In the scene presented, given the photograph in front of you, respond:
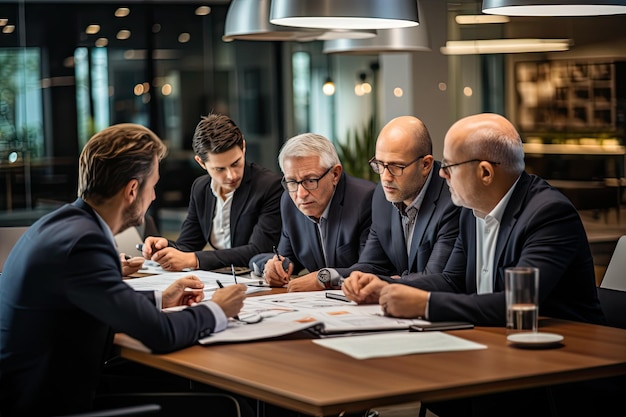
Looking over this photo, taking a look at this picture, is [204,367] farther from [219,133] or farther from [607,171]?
[607,171]

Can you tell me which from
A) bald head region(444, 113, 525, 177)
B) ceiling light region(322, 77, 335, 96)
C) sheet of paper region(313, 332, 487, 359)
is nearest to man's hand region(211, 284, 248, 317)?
sheet of paper region(313, 332, 487, 359)

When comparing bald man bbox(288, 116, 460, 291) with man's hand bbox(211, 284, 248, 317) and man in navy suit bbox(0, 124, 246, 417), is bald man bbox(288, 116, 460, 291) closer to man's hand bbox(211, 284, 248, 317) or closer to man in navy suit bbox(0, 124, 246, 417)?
man's hand bbox(211, 284, 248, 317)

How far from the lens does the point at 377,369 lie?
8.64ft

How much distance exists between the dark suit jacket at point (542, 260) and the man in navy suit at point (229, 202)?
195cm

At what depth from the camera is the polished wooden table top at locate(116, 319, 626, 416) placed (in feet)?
8.00

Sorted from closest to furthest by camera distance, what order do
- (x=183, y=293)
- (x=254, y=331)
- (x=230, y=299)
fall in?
(x=254, y=331)
(x=230, y=299)
(x=183, y=293)

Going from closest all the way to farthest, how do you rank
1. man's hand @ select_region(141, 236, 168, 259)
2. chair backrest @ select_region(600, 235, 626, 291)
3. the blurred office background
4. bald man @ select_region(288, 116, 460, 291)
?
chair backrest @ select_region(600, 235, 626, 291) < bald man @ select_region(288, 116, 460, 291) < man's hand @ select_region(141, 236, 168, 259) < the blurred office background

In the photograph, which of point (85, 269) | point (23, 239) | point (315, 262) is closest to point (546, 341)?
point (85, 269)

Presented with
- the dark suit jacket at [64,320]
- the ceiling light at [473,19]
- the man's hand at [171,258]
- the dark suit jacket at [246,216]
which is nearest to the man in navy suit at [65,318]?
the dark suit jacket at [64,320]

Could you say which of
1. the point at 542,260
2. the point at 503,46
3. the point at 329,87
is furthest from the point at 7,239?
the point at 329,87

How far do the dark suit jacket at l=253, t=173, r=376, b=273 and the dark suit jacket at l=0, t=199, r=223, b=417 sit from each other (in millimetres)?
1745

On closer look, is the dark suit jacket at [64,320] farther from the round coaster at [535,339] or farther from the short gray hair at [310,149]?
the short gray hair at [310,149]

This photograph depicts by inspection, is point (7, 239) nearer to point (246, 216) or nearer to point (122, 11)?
point (246, 216)

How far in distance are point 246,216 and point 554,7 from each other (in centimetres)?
234
